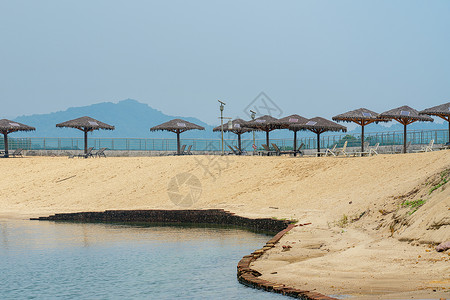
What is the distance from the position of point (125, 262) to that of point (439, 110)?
22238mm

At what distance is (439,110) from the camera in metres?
31.1

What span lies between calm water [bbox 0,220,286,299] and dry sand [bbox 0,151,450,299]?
4.15 feet

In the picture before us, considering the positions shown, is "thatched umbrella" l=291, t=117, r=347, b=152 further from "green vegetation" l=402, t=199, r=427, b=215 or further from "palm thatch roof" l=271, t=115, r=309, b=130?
"green vegetation" l=402, t=199, r=427, b=215

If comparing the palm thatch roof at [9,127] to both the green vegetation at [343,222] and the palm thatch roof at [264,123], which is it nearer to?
the palm thatch roof at [264,123]

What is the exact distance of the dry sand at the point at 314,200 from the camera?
9.91 m

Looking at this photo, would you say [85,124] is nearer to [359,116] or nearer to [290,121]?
[290,121]

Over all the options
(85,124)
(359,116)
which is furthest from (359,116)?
(85,124)

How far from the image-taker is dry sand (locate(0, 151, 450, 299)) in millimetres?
9906

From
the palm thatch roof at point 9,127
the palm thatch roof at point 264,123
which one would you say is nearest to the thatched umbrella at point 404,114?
the palm thatch roof at point 264,123

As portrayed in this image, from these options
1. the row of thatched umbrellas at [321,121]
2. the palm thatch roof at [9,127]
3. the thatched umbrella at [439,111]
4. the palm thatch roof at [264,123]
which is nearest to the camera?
the thatched umbrella at [439,111]

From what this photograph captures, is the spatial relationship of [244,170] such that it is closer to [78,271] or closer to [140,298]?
[78,271]

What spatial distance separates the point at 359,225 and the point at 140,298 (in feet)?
23.9

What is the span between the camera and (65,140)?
182 ft

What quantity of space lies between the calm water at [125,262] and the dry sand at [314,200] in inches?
49.8
